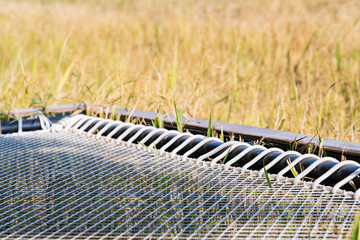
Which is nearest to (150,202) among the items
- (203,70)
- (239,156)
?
(239,156)

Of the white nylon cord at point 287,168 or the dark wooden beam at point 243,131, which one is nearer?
the white nylon cord at point 287,168

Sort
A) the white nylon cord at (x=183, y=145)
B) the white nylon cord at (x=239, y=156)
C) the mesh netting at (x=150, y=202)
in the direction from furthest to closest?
the white nylon cord at (x=183, y=145), the white nylon cord at (x=239, y=156), the mesh netting at (x=150, y=202)

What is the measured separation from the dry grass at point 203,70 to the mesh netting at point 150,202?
0.70 m

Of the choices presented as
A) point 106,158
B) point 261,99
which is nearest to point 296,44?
point 261,99

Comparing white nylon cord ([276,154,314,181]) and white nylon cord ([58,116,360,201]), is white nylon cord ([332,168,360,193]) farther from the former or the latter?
white nylon cord ([276,154,314,181])

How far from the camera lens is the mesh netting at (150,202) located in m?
0.92

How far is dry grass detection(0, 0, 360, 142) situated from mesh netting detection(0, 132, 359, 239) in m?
0.70

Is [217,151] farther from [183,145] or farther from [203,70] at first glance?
[203,70]

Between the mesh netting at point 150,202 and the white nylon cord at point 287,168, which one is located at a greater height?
the white nylon cord at point 287,168

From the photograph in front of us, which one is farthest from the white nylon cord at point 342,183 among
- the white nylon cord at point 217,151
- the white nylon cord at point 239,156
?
the white nylon cord at point 239,156

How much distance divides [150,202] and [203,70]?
43.0 inches

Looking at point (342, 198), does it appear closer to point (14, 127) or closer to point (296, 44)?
point (14, 127)

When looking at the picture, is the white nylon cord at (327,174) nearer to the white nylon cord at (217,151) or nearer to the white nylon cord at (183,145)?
the white nylon cord at (217,151)

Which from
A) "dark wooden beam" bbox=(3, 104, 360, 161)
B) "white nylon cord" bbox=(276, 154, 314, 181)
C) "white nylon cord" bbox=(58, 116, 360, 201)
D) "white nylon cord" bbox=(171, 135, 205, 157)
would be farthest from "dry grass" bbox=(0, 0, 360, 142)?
"white nylon cord" bbox=(276, 154, 314, 181)
